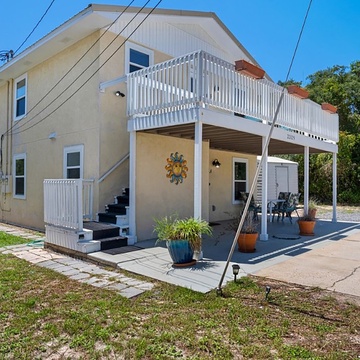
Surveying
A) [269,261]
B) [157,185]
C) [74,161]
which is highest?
[74,161]

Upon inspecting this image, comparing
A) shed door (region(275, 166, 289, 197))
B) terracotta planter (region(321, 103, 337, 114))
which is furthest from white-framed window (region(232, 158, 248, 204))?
shed door (region(275, 166, 289, 197))

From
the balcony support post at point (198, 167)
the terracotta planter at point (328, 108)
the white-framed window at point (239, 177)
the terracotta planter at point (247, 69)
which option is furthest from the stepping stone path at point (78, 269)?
the terracotta planter at point (328, 108)

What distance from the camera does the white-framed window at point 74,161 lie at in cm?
889

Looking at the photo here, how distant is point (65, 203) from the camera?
707cm

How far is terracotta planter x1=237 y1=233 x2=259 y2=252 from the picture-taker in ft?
22.2

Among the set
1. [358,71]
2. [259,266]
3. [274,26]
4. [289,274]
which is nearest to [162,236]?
[259,266]

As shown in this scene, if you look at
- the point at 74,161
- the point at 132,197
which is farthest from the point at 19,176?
the point at 132,197

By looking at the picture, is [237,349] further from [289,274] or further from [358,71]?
[358,71]

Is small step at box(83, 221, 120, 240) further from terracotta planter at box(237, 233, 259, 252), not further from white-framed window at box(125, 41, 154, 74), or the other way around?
white-framed window at box(125, 41, 154, 74)

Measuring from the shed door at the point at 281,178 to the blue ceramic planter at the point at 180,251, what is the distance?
13115 mm

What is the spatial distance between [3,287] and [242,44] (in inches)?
451

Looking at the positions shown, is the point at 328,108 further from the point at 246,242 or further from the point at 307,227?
the point at 246,242

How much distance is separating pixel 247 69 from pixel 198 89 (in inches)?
67.6

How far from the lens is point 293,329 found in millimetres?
3453
